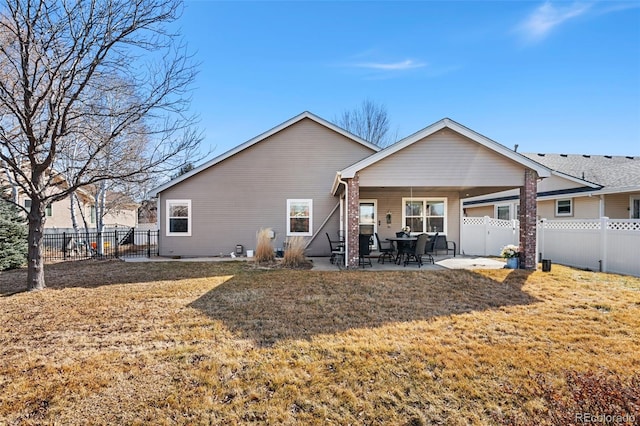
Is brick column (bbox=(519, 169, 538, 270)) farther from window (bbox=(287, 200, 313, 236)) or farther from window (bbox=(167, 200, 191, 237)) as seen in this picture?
window (bbox=(167, 200, 191, 237))

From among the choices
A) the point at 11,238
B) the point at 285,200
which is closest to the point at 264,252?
the point at 285,200

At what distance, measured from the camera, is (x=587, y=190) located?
12945mm

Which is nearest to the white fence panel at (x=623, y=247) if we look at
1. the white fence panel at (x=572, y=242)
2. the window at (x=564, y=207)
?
the white fence panel at (x=572, y=242)

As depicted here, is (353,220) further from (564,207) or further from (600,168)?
(600,168)

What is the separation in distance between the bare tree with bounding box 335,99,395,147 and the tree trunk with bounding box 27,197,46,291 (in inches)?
936

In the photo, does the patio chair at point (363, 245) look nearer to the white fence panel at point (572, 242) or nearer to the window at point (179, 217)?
the white fence panel at point (572, 242)

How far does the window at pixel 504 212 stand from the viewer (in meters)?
17.4

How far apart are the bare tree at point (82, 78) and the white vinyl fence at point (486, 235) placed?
11419mm

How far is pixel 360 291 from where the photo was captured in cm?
691

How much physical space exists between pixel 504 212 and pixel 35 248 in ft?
66.5

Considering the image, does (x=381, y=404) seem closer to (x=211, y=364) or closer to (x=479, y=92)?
(x=211, y=364)

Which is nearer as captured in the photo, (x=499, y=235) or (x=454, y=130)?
(x=454, y=130)

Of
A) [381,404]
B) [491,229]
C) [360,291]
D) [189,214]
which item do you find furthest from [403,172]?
[189,214]

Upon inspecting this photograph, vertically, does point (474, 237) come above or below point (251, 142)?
below
